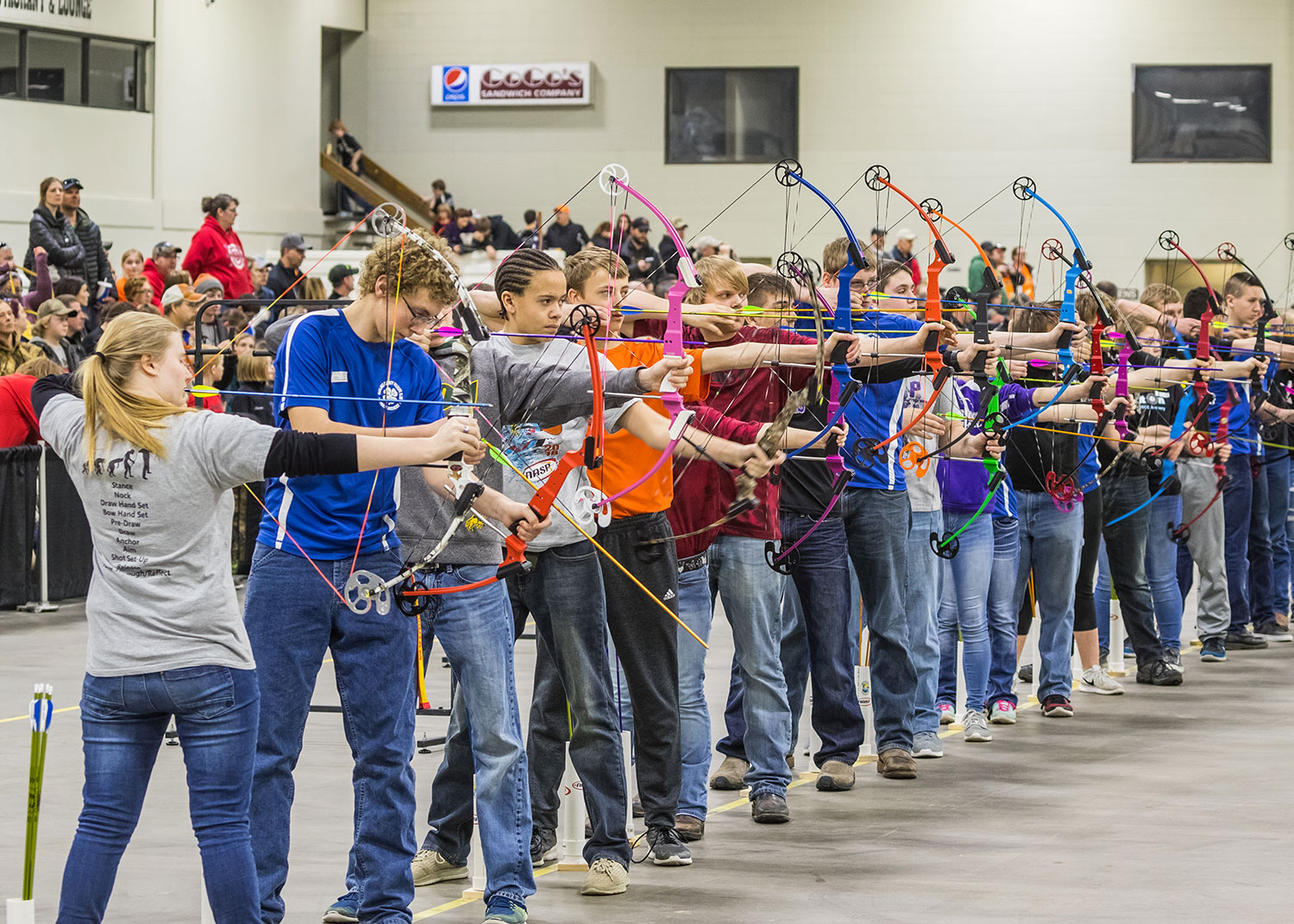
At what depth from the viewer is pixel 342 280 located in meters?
11.1

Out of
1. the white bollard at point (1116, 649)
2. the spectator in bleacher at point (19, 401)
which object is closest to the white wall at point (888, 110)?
the white bollard at point (1116, 649)

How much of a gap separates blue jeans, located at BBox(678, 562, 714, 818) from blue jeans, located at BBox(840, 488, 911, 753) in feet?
3.03

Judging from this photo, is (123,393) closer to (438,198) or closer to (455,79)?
(438,198)

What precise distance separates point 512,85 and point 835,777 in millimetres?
17262

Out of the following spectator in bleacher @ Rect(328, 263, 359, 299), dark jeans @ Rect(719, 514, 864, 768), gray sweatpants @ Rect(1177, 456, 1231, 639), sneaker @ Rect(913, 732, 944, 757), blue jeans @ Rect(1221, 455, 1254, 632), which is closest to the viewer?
dark jeans @ Rect(719, 514, 864, 768)

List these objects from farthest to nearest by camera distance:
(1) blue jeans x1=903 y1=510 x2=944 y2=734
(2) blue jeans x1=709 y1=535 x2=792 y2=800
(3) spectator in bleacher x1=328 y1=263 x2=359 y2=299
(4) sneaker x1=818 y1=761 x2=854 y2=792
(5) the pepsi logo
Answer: (5) the pepsi logo, (3) spectator in bleacher x1=328 y1=263 x2=359 y2=299, (1) blue jeans x1=903 y1=510 x2=944 y2=734, (4) sneaker x1=818 y1=761 x2=854 y2=792, (2) blue jeans x1=709 y1=535 x2=792 y2=800

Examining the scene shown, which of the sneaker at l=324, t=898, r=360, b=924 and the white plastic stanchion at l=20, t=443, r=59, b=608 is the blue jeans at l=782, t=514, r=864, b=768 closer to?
the sneaker at l=324, t=898, r=360, b=924

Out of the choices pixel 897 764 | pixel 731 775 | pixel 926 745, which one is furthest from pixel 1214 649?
pixel 731 775

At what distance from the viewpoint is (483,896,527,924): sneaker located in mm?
3887

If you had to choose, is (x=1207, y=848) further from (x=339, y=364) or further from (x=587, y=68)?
(x=587, y=68)

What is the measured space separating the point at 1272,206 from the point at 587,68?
8574mm

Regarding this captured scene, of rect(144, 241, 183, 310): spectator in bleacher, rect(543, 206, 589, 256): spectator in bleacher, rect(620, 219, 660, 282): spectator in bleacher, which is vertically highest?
rect(543, 206, 589, 256): spectator in bleacher

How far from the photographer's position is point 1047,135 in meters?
20.5

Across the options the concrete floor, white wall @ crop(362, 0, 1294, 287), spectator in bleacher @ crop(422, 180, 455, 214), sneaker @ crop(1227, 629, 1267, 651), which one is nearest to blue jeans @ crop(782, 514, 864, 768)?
the concrete floor
